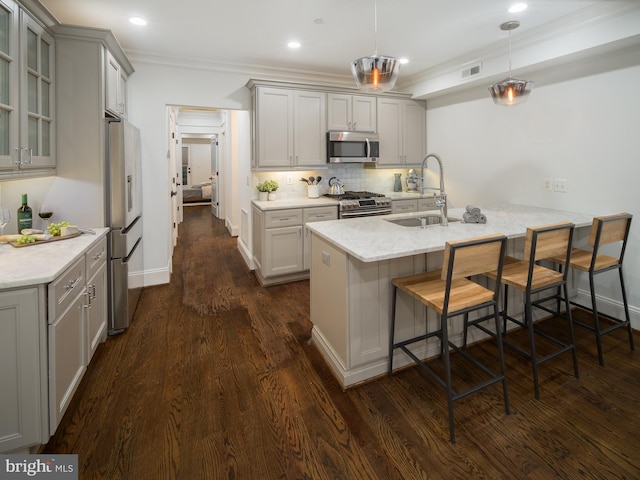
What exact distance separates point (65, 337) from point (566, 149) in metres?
4.30

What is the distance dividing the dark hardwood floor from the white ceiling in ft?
8.86

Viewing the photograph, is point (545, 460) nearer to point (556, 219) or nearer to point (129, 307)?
point (556, 219)

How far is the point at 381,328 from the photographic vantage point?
7.47ft

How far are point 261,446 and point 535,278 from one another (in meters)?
1.97

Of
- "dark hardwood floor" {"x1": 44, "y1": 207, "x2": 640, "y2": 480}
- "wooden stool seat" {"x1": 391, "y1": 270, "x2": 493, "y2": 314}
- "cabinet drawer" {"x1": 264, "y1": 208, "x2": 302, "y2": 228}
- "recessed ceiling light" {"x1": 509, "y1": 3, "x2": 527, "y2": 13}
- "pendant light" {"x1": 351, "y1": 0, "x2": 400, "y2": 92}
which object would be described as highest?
"recessed ceiling light" {"x1": 509, "y1": 3, "x2": 527, "y2": 13}

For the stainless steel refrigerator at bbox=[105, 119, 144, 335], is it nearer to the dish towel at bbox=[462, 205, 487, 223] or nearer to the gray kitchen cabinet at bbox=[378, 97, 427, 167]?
the dish towel at bbox=[462, 205, 487, 223]

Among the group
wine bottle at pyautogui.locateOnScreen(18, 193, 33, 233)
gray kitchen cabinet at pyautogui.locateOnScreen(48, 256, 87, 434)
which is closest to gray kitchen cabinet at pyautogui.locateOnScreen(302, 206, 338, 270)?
gray kitchen cabinet at pyautogui.locateOnScreen(48, 256, 87, 434)

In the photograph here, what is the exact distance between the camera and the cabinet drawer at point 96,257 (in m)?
2.27

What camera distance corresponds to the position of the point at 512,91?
2729 mm

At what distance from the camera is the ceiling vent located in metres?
3.96

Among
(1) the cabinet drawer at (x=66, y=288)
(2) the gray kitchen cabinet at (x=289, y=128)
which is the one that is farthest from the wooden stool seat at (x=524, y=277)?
(2) the gray kitchen cabinet at (x=289, y=128)

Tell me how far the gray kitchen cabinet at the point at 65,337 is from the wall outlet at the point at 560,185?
4.12 meters

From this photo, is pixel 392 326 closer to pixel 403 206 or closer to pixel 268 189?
pixel 268 189

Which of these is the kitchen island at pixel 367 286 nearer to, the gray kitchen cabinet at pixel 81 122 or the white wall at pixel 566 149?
the white wall at pixel 566 149
